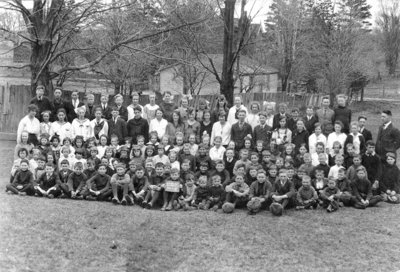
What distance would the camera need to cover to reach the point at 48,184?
28.5 ft

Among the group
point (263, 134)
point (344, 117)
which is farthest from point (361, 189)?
point (263, 134)

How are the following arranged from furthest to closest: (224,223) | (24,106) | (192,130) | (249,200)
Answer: (24,106) < (192,130) < (249,200) < (224,223)

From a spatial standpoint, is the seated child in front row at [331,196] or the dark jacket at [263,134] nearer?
the seated child in front row at [331,196]

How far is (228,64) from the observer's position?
518 inches

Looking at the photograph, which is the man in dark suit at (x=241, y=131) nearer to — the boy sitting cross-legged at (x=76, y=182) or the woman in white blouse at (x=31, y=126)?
the boy sitting cross-legged at (x=76, y=182)

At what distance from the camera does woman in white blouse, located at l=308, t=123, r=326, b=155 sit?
30.3 ft

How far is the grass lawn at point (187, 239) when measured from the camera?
610 centimetres

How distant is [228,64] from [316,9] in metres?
30.8

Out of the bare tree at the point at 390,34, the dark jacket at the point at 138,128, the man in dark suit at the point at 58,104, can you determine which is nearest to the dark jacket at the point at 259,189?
the dark jacket at the point at 138,128

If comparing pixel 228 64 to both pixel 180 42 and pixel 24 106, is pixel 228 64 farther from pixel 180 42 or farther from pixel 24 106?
pixel 180 42

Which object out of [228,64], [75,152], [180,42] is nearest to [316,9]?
[180,42]

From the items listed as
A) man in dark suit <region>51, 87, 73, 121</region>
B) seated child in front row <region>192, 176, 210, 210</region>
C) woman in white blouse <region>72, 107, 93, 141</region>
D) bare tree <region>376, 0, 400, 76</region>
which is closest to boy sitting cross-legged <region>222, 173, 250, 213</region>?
seated child in front row <region>192, 176, 210, 210</region>

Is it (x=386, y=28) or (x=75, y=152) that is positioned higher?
(x=386, y=28)

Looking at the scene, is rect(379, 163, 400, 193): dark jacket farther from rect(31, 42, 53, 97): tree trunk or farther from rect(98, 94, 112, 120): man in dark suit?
rect(31, 42, 53, 97): tree trunk
